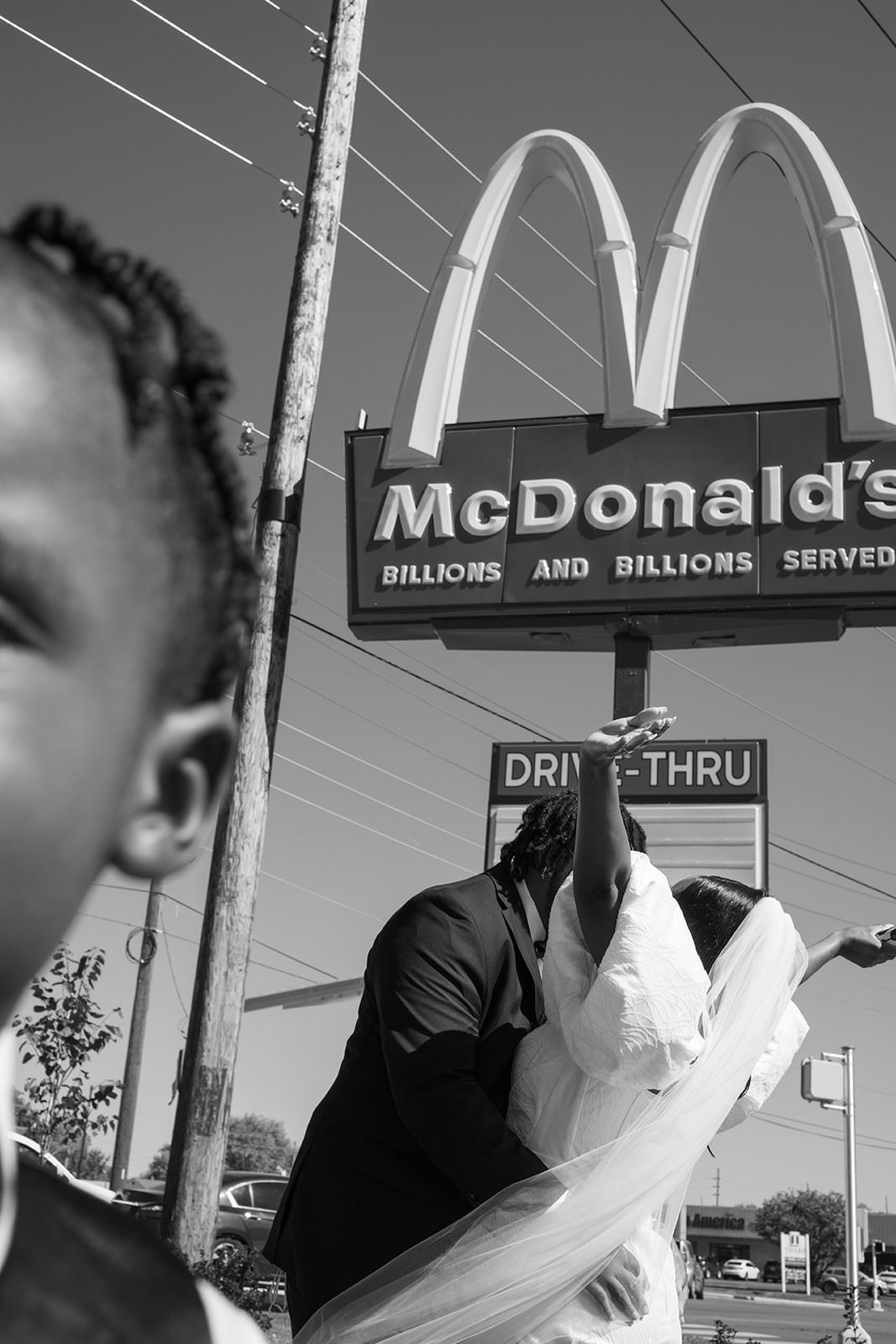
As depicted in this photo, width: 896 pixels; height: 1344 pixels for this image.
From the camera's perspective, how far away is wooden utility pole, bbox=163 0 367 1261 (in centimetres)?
652

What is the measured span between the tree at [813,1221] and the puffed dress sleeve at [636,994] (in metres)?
78.9

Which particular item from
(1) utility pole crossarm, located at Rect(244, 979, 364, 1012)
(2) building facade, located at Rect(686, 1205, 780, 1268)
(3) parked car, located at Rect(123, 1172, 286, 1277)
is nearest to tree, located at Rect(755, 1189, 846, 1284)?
(2) building facade, located at Rect(686, 1205, 780, 1268)

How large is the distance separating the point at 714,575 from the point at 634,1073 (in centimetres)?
550

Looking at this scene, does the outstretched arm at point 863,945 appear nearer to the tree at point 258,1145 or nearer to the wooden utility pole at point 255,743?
the wooden utility pole at point 255,743

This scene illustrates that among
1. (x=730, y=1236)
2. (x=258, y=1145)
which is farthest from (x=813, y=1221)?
(x=258, y=1145)

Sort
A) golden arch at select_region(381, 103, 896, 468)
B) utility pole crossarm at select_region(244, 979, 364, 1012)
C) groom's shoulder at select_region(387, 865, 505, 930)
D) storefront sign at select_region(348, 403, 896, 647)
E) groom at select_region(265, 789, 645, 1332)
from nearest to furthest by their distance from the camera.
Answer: groom at select_region(265, 789, 645, 1332) → groom's shoulder at select_region(387, 865, 505, 930) → storefront sign at select_region(348, 403, 896, 647) → golden arch at select_region(381, 103, 896, 468) → utility pole crossarm at select_region(244, 979, 364, 1012)

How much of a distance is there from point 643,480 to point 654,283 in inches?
46.5

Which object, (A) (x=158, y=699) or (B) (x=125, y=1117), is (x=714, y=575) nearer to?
(A) (x=158, y=699)

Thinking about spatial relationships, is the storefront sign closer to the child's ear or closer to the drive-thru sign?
the drive-thru sign

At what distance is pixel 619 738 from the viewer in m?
2.48

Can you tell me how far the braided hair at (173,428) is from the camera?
1.77ft

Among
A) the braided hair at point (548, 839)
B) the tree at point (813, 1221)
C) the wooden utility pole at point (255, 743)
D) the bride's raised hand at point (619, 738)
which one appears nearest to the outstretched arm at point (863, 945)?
the braided hair at point (548, 839)

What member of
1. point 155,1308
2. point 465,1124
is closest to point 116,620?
point 155,1308

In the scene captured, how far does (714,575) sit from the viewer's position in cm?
782
